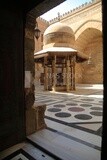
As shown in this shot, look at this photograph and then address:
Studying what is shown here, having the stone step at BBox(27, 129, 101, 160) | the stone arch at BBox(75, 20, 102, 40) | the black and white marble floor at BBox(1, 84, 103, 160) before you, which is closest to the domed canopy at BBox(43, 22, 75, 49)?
the stone arch at BBox(75, 20, 102, 40)

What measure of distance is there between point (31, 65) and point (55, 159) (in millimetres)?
1495

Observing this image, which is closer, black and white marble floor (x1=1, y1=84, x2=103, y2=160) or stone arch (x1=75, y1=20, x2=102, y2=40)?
black and white marble floor (x1=1, y1=84, x2=103, y2=160)

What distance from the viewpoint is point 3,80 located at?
7.24ft

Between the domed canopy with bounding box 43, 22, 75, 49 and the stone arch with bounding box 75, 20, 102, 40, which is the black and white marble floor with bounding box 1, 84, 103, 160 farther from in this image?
the stone arch with bounding box 75, 20, 102, 40

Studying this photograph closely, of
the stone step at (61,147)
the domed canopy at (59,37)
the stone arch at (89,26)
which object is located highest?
the stone arch at (89,26)

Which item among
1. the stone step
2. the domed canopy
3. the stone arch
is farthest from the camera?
the stone arch

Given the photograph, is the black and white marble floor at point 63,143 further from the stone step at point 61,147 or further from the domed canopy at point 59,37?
the domed canopy at point 59,37

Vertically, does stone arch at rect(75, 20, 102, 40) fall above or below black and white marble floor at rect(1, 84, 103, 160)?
above

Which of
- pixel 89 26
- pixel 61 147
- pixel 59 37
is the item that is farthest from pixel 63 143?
pixel 89 26

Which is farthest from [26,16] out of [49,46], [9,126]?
[49,46]

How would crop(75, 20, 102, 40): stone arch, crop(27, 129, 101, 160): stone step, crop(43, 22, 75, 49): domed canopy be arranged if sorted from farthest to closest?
crop(75, 20, 102, 40): stone arch
crop(43, 22, 75, 49): domed canopy
crop(27, 129, 101, 160): stone step

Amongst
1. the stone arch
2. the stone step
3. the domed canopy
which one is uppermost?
the stone arch

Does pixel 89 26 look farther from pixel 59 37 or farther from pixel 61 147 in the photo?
pixel 61 147

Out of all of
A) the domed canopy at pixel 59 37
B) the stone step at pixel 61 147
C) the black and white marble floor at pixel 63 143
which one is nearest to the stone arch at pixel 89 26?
the domed canopy at pixel 59 37
